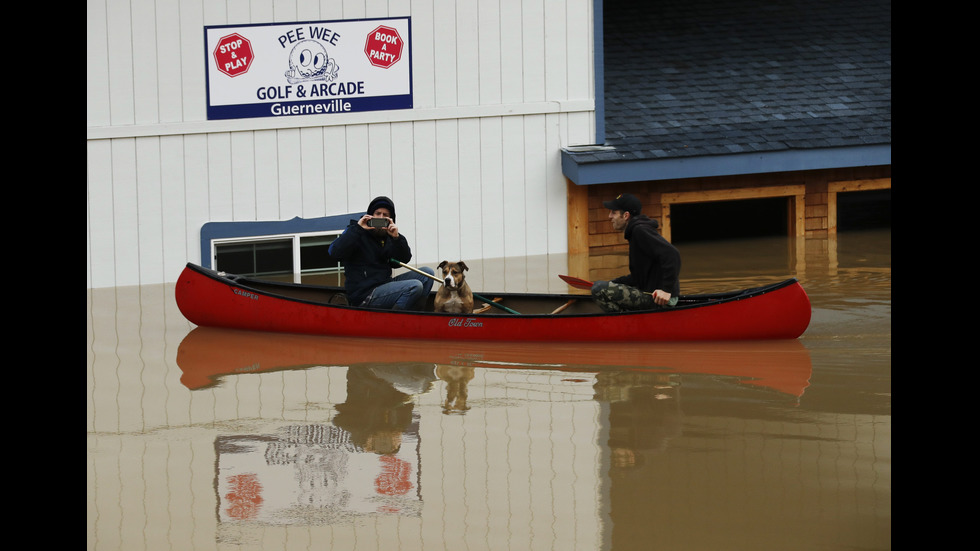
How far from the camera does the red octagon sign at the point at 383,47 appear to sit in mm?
14523

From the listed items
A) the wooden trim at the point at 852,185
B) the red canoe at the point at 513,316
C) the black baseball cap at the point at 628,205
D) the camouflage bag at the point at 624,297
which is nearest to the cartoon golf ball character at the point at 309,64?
the red canoe at the point at 513,316

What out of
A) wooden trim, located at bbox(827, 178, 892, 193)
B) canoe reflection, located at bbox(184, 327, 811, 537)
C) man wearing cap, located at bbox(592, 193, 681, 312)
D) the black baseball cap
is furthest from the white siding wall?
the black baseball cap

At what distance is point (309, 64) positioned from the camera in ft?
47.1

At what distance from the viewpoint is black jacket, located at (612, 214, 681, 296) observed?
9445mm

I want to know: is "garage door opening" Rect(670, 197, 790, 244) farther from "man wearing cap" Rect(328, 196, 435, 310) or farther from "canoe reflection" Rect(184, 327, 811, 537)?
"canoe reflection" Rect(184, 327, 811, 537)

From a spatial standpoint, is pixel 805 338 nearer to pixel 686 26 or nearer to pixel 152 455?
pixel 152 455

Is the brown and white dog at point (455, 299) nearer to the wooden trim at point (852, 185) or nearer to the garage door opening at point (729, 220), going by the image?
the garage door opening at point (729, 220)

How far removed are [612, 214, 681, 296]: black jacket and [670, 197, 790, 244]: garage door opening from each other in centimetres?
707

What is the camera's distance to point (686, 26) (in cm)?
1789

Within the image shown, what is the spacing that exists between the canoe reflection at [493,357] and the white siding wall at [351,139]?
405 centimetres

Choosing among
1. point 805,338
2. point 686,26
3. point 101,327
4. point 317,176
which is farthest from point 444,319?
point 686,26

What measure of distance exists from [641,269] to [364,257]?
8.57ft

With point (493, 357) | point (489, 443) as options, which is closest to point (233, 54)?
point (493, 357)

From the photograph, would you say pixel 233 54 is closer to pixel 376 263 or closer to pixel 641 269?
pixel 376 263
